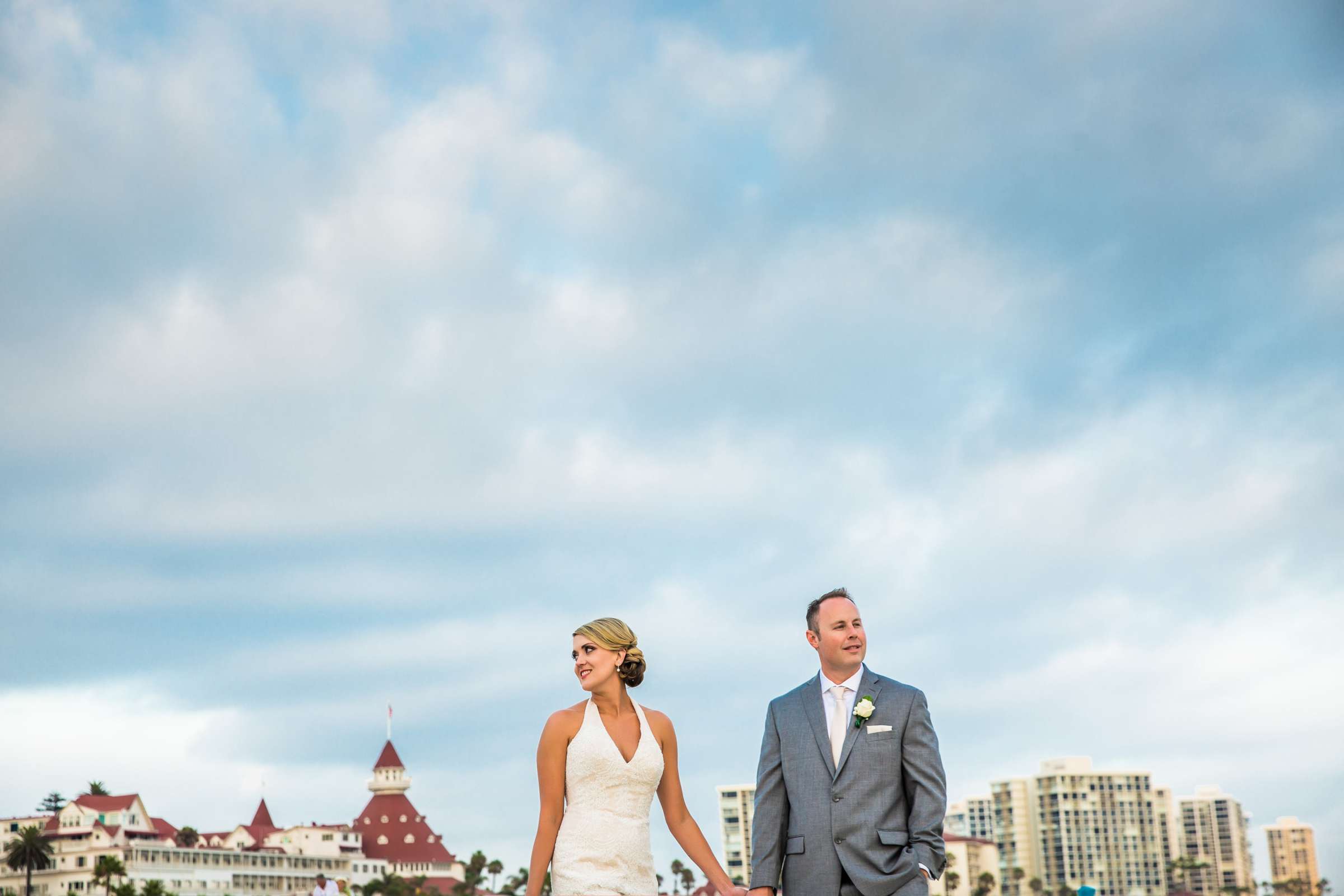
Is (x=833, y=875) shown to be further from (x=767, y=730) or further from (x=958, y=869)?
(x=958, y=869)

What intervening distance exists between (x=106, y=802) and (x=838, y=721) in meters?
138

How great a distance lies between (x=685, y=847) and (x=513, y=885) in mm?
143826

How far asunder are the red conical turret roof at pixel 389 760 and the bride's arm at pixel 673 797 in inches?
6476

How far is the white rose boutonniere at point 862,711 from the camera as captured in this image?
9.48 metres

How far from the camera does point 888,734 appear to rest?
9.54 meters

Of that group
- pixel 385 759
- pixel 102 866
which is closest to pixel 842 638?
pixel 102 866

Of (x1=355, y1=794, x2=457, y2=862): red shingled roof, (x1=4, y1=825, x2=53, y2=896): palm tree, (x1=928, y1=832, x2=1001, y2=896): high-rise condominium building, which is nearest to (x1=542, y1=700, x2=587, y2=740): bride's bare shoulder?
(x1=4, y1=825, x2=53, y2=896): palm tree

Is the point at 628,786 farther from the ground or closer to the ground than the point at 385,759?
closer to the ground

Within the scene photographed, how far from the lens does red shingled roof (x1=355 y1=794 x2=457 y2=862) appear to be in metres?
155

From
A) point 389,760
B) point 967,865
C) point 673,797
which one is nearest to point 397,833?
point 389,760

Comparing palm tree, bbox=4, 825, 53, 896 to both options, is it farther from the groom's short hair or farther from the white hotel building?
the groom's short hair

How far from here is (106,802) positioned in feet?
443

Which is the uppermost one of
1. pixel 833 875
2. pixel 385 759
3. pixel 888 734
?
pixel 385 759

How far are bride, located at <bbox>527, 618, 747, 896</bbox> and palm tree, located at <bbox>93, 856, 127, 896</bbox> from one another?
421ft
